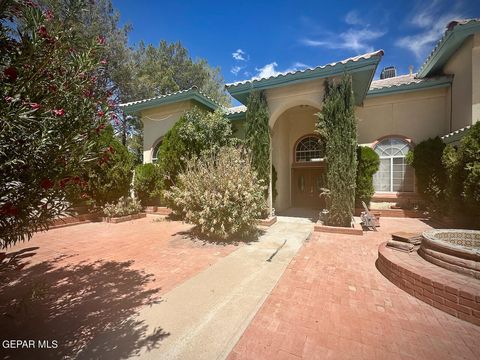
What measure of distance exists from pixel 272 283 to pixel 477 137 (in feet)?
25.3

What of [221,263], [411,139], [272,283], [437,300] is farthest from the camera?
[411,139]

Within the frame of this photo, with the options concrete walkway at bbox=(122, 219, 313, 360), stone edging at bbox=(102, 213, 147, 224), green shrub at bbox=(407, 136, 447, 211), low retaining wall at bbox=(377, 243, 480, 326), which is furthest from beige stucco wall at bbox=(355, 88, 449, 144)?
stone edging at bbox=(102, 213, 147, 224)

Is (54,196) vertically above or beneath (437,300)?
above

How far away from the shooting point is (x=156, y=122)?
13320 mm

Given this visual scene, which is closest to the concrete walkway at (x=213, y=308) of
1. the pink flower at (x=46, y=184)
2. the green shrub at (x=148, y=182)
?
the pink flower at (x=46, y=184)

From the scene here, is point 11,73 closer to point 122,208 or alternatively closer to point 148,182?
point 122,208

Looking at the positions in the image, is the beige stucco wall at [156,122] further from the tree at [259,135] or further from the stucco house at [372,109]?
the tree at [259,135]

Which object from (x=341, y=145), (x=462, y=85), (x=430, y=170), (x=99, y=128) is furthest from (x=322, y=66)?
(x=99, y=128)

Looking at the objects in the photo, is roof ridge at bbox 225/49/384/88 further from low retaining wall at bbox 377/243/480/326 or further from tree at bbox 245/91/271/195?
low retaining wall at bbox 377/243/480/326

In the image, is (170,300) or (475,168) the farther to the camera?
(475,168)

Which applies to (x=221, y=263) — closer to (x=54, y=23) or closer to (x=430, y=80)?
(x=54, y=23)

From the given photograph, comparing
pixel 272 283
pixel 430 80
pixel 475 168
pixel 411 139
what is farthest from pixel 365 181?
pixel 272 283

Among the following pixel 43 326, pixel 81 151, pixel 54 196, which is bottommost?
pixel 43 326

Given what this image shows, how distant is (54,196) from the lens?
7.48 ft
